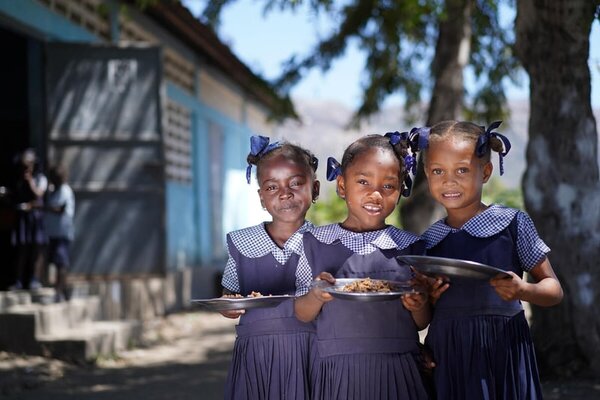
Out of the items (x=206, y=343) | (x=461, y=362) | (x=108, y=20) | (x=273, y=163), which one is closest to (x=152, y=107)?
(x=108, y=20)

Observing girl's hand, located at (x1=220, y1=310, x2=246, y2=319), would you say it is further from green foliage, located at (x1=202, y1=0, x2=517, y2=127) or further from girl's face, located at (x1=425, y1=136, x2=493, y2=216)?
green foliage, located at (x1=202, y1=0, x2=517, y2=127)

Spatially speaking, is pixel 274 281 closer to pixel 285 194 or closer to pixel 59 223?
pixel 285 194

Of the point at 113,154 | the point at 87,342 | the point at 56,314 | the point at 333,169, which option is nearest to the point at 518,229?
the point at 333,169

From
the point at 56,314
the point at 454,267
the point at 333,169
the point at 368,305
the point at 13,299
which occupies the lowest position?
the point at 56,314

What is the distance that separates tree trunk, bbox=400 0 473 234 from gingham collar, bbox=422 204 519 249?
19.9 feet

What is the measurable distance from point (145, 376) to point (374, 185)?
4.17m

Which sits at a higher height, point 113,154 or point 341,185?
point 113,154

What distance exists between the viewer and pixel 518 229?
2.86 metres

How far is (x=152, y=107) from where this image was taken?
8516mm

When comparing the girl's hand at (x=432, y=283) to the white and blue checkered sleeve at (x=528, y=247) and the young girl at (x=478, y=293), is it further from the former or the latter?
the white and blue checkered sleeve at (x=528, y=247)

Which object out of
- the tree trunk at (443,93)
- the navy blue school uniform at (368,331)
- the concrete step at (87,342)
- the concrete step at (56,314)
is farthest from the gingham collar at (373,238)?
the tree trunk at (443,93)

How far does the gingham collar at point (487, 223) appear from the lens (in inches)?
113

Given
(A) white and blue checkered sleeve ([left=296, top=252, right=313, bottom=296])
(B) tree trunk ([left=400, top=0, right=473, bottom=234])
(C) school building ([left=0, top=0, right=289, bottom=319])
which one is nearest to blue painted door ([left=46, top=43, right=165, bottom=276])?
(C) school building ([left=0, top=0, right=289, bottom=319])

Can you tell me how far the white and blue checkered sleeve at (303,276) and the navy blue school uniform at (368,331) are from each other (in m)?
0.06
